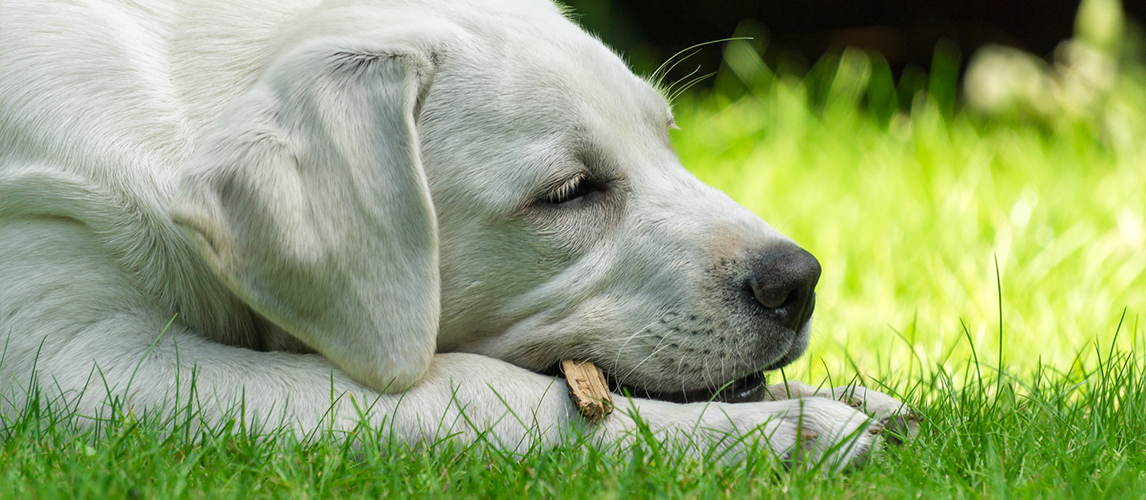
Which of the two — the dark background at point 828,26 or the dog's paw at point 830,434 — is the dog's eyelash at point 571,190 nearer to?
the dog's paw at point 830,434

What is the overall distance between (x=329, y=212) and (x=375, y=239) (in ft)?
0.41

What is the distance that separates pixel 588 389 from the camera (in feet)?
8.48

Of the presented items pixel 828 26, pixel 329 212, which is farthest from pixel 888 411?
pixel 828 26

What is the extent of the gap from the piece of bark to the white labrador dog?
41 millimetres

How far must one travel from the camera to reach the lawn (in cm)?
216

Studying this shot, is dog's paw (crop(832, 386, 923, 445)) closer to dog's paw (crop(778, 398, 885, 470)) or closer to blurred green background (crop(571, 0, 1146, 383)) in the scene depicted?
dog's paw (crop(778, 398, 885, 470))

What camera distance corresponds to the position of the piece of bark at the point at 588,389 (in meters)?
2.50

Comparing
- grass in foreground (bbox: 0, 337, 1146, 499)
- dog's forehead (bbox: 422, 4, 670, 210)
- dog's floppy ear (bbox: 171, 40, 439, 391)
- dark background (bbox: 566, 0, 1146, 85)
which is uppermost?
dark background (bbox: 566, 0, 1146, 85)

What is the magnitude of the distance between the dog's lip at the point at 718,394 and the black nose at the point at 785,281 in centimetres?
19

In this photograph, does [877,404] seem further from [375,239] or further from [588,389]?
[375,239]

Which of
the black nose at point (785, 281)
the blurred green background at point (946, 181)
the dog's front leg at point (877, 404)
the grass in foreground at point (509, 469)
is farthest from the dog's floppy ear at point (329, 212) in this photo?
the blurred green background at point (946, 181)

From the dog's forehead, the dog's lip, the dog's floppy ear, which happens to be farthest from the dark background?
the dog's floppy ear

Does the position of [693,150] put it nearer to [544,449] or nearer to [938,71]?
[938,71]

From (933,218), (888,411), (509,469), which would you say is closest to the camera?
Answer: (509,469)
